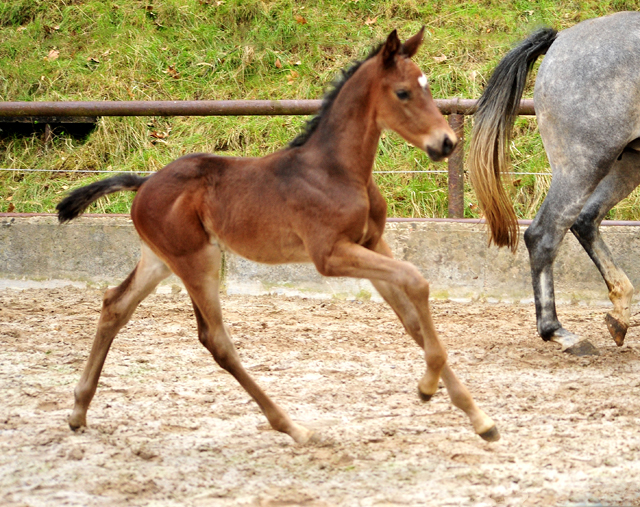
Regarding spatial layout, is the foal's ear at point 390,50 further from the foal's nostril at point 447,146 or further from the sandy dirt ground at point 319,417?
the sandy dirt ground at point 319,417

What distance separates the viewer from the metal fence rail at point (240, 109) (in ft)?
19.4

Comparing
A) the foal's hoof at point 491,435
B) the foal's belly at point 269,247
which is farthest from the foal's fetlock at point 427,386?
the foal's belly at point 269,247

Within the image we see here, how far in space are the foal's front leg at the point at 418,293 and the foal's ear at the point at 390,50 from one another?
0.68 metres

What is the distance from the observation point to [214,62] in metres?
8.99

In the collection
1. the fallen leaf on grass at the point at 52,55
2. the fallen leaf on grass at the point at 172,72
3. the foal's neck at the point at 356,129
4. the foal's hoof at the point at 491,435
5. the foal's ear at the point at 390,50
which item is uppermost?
the foal's ear at the point at 390,50

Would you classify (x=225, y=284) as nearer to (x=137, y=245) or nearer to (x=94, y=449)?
(x=137, y=245)

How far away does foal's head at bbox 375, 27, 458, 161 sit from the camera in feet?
8.74

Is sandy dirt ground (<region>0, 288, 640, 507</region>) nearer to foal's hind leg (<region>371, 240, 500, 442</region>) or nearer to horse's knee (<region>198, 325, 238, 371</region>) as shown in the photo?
foal's hind leg (<region>371, 240, 500, 442</region>)

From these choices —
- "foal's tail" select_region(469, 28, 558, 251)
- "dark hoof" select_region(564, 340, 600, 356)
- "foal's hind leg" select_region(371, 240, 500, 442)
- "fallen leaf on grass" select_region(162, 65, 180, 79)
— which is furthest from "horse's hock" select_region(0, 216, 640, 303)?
"fallen leaf on grass" select_region(162, 65, 180, 79)

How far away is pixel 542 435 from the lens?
9.75 feet

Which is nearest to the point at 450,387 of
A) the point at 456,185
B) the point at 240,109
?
the point at 456,185

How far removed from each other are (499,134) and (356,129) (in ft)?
7.20

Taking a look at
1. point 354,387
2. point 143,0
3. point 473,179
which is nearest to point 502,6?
point 143,0

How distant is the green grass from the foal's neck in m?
3.95
